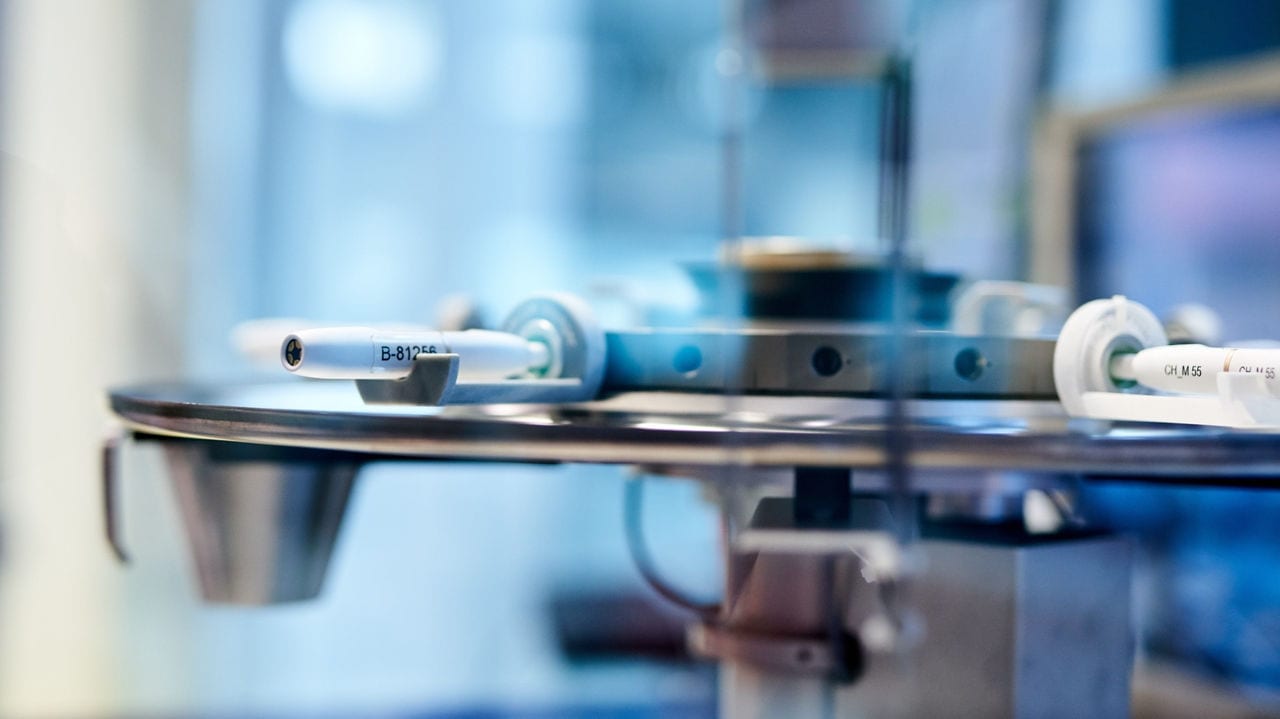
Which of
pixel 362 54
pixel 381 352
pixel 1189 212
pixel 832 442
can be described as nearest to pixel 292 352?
pixel 381 352

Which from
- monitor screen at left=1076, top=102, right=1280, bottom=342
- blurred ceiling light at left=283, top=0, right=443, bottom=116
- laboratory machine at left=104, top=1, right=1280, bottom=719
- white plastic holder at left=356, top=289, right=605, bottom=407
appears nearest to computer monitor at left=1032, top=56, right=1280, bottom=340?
monitor screen at left=1076, top=102, right=1280, bottom=342

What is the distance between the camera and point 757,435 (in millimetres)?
275

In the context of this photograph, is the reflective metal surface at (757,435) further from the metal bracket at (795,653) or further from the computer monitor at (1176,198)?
the computer monitor at (1176,198)

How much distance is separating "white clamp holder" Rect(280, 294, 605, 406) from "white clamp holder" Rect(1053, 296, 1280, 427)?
0.47 feet

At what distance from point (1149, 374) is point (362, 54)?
1.26m

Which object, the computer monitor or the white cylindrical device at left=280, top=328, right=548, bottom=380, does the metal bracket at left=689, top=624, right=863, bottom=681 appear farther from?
the computer monitor

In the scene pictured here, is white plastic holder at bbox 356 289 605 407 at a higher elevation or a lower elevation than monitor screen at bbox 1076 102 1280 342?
lower

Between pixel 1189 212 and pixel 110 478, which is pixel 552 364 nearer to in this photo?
pixel 110 478

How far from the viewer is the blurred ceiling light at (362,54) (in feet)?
4.50

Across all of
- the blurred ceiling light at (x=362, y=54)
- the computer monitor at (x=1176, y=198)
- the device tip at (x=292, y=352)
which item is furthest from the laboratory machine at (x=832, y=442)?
the blurred ceiling light at (x=362, y=54)

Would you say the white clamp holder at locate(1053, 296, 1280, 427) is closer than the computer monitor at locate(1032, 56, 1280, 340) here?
Yes

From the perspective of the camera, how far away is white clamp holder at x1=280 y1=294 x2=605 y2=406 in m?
0.28

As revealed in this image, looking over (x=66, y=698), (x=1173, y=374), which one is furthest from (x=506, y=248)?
(x=1173, y=374)

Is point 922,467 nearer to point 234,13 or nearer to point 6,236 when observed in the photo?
point 6,236
